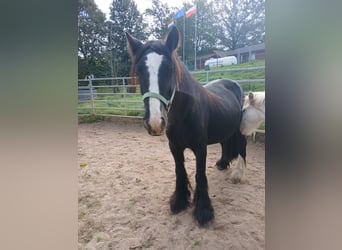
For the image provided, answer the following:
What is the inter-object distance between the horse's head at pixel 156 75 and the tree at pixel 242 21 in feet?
0.72

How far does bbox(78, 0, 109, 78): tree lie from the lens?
1.12 meters

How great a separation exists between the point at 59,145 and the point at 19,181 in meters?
0.21

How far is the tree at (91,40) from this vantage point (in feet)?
3.69

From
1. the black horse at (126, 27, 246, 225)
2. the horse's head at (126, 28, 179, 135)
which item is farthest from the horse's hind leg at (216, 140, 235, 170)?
the horse's head at (126, 28, 179, 135)

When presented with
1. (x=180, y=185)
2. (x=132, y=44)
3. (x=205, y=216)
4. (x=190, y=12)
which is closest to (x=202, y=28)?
(x=190, y=12)

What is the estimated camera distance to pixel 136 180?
3.81ft

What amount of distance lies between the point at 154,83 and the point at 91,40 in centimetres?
38

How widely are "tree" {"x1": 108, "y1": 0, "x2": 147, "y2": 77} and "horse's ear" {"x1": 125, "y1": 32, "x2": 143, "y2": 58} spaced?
4 centimetres

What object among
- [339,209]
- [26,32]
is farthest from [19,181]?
[339,209]

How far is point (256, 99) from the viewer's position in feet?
3.72

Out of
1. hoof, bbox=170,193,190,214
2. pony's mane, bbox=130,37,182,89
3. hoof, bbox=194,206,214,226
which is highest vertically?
pony's mane, bbox=130,37,182,89

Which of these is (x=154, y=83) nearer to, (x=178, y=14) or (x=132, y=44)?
(x=132, y=44)

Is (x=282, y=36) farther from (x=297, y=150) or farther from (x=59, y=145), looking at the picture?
(x=59, y=145)

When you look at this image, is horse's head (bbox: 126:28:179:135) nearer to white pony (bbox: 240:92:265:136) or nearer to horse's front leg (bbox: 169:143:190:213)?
horse's front leg (bbox: 169:143:190:213)
